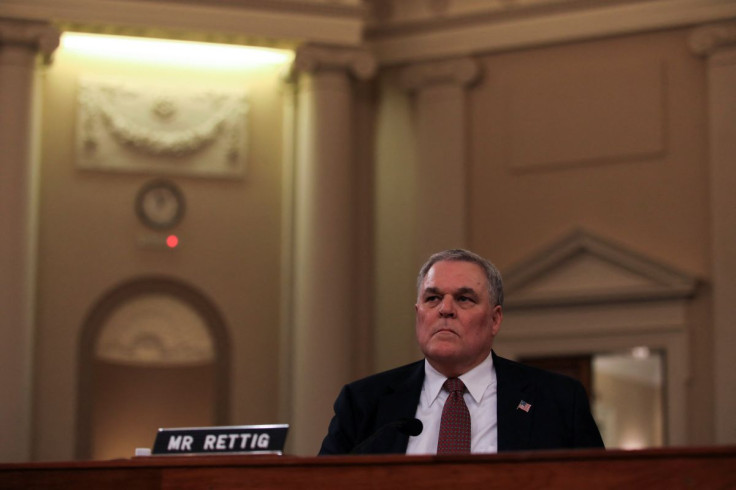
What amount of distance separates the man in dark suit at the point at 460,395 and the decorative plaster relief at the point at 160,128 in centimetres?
712

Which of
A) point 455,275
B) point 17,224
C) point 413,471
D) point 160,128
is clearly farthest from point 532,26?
point 413,471

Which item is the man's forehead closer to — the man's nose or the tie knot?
the man's nose

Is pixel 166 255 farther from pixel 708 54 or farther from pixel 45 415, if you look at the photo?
pixel 708 54

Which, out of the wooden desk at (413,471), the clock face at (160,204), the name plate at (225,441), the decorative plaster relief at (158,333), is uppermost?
the clock face at (160,204)

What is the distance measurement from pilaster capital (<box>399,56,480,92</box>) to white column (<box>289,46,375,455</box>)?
0.51 meters

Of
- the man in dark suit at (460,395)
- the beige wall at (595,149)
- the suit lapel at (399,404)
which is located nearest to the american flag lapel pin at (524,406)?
the man in dark suit at (460,395)

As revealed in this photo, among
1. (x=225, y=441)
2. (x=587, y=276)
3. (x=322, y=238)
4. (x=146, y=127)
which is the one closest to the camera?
(x=225, y=441)

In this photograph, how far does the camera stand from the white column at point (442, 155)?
10672mm

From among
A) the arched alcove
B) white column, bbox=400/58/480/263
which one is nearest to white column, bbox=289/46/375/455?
white column, bbox=400/58/480/263

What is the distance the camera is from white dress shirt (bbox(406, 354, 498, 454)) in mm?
3553

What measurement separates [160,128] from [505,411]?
7619 millimetres

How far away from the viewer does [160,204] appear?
10586mm

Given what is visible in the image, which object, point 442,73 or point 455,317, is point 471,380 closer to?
point 455,317

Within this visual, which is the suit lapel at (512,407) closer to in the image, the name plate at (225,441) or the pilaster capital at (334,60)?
the name plate at (225,441)
